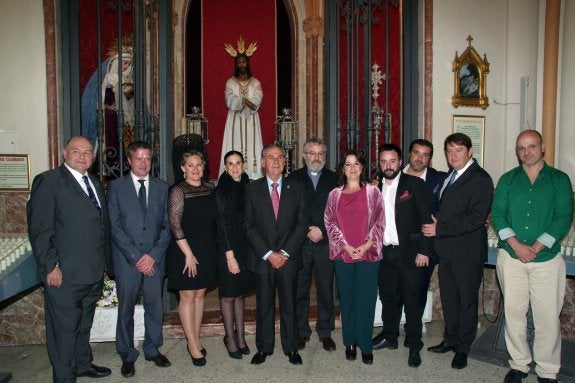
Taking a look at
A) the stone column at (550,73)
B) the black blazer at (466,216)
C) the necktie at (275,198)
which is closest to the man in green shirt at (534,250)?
the black blazer at (466,216)

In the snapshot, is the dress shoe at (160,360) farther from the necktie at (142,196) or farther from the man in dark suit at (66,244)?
the necktie at (142,196)

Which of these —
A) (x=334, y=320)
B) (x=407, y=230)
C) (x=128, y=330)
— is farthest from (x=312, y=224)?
(x=128, y=330)

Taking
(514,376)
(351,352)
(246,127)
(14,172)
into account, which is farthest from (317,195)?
(246,127)

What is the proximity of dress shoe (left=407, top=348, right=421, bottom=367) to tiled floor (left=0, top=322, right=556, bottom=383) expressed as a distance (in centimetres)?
4

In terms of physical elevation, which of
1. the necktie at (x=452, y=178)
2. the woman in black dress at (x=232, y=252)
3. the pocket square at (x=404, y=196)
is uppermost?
the necktie at (x=452, y=178)

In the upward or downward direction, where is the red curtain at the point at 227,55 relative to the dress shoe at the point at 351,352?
upward

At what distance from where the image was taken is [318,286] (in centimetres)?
342

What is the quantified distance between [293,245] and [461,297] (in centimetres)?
121

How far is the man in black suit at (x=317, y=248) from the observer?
3.32 meters

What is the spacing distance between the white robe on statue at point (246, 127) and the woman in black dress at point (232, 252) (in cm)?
305

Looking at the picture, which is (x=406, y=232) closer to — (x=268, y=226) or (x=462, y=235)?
(x=462, y=235)

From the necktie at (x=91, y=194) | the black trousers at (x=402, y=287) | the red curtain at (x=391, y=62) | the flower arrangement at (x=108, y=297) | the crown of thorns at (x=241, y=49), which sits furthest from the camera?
the crown of thorns at (x=241, y=49)

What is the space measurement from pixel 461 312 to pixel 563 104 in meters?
2.35

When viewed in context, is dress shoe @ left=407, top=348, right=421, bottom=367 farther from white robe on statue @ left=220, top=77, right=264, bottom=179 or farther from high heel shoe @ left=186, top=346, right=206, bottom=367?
white robe on statue @ left=220, top=77, right=264, bottom=179
